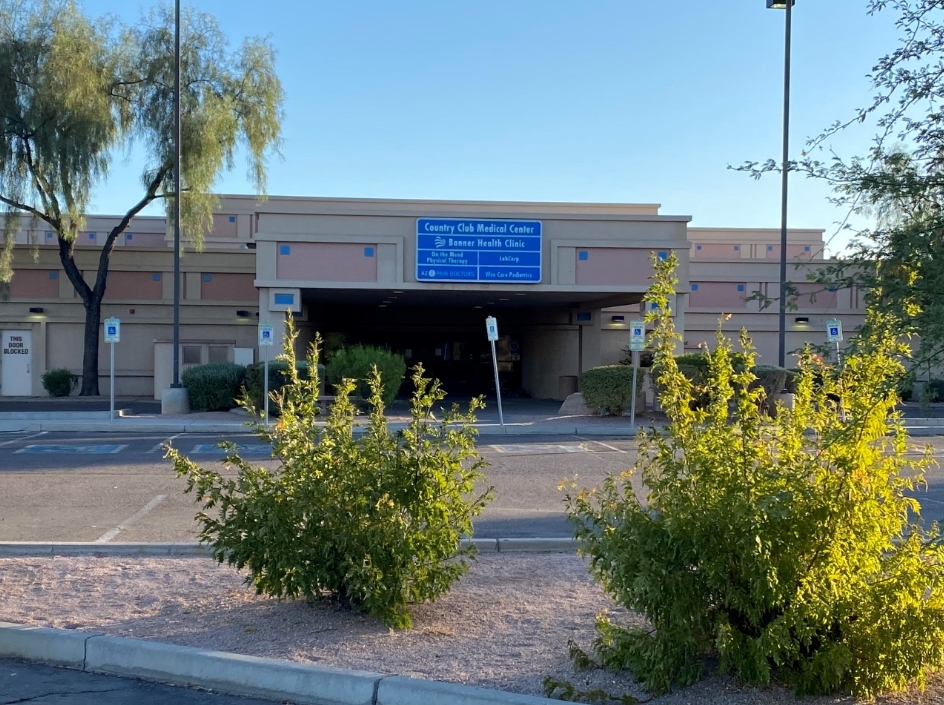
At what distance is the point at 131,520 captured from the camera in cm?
1045

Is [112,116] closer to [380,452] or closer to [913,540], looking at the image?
[380,452]

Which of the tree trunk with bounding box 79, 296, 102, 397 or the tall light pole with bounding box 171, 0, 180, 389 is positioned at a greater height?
the tall light pole with bounding box 171, 0, 180, 389

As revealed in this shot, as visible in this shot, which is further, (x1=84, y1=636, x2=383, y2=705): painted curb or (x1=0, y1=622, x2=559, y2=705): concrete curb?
(x1=84, y1=636, x2=383, y2=705): painted curb

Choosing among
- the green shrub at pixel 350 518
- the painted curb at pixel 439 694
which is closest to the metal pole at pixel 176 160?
the green shrub at pixel 350 518

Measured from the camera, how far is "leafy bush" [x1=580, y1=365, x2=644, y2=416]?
24141mm

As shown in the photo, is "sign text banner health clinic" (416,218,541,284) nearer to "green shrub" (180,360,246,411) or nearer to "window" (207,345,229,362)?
"green shrub" (180,360,246,411)

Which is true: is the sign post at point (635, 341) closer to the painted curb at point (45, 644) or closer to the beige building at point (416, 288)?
the beige building at point (416, 288)

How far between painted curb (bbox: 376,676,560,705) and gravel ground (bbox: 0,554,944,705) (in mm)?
219

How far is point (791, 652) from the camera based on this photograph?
4.82 metres

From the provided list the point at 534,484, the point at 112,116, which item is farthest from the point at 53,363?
the point at 534,484

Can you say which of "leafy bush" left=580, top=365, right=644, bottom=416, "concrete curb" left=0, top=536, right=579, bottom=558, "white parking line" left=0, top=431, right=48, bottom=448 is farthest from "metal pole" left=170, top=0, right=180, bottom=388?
"concrete curb" left=0, top=536, right=579, bottom=558

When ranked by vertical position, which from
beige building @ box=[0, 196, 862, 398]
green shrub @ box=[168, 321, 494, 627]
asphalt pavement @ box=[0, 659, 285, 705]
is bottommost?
asphalt pavement @ box=[0, 659, 285, 705]

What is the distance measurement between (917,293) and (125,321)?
31.2 m

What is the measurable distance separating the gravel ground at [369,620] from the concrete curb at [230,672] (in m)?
0.23
